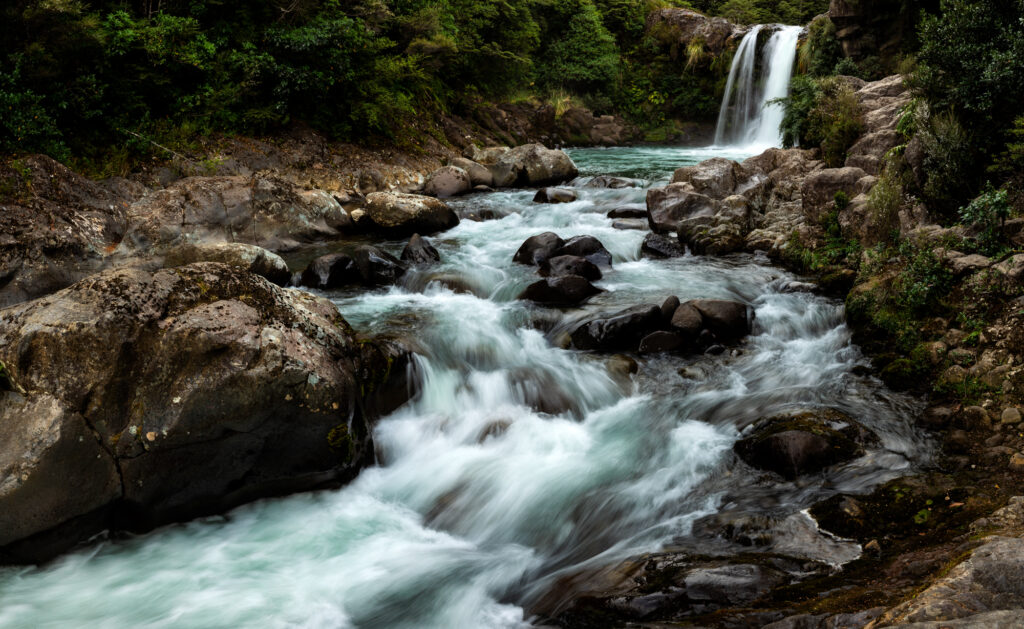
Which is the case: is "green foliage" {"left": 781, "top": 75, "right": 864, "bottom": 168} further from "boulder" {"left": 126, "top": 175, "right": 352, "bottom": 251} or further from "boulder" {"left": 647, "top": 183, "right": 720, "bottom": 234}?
"boulder" {"left": 126, "top": 175, "right": 352, "bottom": 251}

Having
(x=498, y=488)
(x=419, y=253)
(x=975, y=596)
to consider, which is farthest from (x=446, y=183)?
(x=975, y=596)

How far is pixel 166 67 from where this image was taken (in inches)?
498

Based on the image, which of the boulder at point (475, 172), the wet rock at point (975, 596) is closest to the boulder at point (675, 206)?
the boulder at point (475, 172)

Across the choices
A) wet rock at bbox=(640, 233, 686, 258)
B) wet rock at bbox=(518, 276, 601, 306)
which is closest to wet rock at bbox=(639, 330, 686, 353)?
wet rock at bbox=(518, 276, 601, 306)

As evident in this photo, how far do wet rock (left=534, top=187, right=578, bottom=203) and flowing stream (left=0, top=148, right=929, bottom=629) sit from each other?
242 inches

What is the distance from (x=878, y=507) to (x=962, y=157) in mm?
5223

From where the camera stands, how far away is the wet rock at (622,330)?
7.86m

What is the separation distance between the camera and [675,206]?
11961 mm

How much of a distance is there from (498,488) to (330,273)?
568 centimetres

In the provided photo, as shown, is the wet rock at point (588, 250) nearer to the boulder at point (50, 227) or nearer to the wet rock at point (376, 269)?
the wet rock at point (376, 269)

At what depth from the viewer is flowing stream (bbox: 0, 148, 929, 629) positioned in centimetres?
435

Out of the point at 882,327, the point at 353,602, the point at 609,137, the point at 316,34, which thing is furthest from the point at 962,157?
the point at 609,137

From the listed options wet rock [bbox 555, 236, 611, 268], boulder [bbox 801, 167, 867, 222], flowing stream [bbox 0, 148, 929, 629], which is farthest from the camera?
wet rock [bbox 555, 236, 611, 268]

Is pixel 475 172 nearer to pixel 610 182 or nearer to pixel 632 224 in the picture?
pixel 610 182
